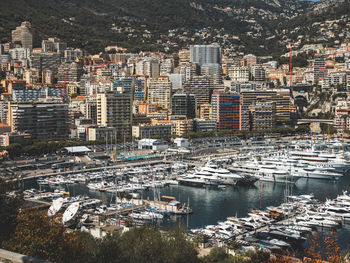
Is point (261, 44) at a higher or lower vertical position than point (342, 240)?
higher

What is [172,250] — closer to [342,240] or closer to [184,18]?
[342,240]

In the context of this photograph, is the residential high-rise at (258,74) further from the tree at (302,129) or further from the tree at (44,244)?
the tree at (44,244)

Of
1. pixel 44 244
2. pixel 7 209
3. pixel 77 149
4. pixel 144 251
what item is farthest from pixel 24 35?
pixel 44 244

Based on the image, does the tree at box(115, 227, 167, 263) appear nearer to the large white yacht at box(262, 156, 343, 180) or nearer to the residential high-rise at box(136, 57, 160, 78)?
the large white yacht at box(262, 156, 343, 180)

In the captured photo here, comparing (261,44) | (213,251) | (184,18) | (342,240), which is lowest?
(342,240)

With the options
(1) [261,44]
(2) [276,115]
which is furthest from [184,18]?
(2) [276,115]

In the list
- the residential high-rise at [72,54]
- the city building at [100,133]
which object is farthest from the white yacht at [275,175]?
the residential high-rise at [72,54]
